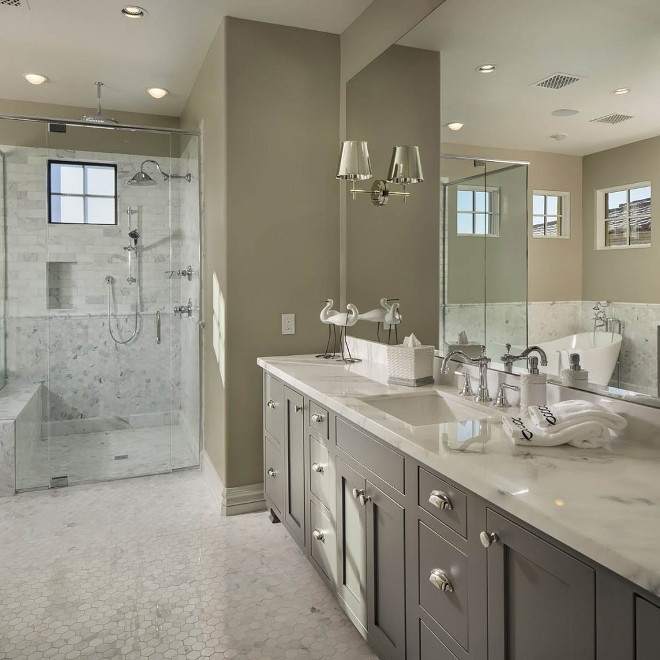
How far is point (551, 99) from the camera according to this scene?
71.6 inches

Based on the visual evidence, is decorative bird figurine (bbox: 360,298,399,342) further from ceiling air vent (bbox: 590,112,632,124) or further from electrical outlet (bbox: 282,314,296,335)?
ceiling air vent (bbox: 590,112,632,124)

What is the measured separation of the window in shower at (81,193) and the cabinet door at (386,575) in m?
2.84

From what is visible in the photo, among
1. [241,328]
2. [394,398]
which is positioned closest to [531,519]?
[394,398]

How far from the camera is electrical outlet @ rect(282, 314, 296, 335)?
133 inches

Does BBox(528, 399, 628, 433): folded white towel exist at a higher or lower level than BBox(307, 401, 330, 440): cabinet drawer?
higher

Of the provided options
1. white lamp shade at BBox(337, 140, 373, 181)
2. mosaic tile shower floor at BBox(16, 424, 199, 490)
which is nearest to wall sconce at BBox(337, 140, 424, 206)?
white lamp shade at BBox(337, 140, 373, 181)

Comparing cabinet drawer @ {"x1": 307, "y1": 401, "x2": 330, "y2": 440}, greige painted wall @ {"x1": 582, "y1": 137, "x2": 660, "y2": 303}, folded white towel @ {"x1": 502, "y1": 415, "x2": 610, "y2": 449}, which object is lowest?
cabinet drawer @ {"x1": 307, "y1": 401, "x2": 330, "y2": 440}

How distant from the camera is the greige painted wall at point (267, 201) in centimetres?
322

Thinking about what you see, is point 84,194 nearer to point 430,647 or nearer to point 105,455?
point 105,455

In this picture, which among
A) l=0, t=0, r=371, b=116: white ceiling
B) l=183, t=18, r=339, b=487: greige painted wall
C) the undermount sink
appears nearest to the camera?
the undermount sink

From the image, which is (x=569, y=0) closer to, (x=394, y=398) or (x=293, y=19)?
(x=394, y=398)

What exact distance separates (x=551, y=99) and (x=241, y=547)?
2.34 metres

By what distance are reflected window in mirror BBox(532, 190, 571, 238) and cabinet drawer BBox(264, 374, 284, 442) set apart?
144 cm

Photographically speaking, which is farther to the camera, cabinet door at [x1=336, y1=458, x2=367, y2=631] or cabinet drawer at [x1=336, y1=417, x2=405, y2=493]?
cabinet door at [x1=336, y1=458, x2=367, y2=631]
